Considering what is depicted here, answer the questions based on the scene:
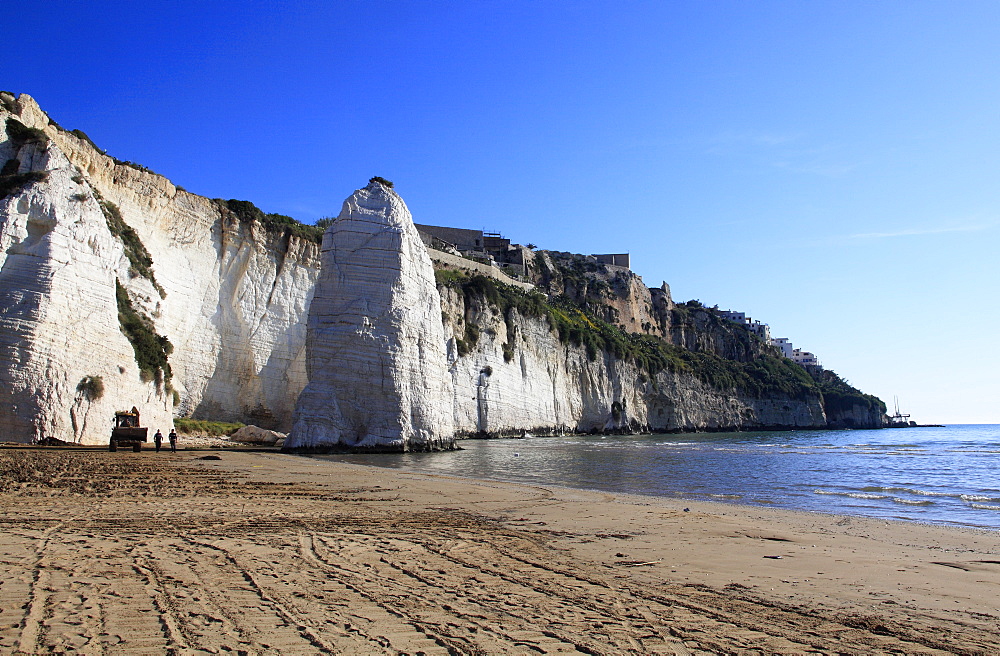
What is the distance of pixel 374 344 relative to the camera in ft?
74.5

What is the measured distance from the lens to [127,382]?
2031 cm

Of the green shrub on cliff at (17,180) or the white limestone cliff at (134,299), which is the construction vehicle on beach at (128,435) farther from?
the green shrub on cliff at (17,180)

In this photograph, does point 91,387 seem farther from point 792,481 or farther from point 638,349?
point 638,349

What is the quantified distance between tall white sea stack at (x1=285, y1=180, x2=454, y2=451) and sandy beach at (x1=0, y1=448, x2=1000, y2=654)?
13333mm

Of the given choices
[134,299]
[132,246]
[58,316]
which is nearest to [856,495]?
[58,316]

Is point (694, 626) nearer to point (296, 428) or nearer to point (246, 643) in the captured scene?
point (246, 643)

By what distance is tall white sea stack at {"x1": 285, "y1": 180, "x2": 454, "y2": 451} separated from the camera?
22.2 meters

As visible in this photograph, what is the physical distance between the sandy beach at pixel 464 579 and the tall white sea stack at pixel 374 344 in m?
13.3

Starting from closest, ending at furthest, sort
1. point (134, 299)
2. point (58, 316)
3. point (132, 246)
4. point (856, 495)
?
point (856, 495) < point (58, 316) < point (134, 299) < point (132, 246)

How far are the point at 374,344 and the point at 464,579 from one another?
60.9 ft

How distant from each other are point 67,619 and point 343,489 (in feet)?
23.5

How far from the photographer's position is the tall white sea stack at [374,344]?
72.7ft

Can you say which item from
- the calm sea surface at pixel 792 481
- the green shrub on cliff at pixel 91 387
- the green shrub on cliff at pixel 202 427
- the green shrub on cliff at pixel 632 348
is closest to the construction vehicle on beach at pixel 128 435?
the green shrub on cliff at pixel 91 387

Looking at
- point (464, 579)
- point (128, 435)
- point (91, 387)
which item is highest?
point (91, 387)
